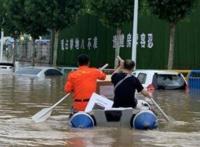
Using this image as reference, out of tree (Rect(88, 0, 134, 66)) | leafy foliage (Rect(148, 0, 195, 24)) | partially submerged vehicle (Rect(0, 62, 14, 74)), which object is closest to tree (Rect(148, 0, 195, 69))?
leafy foliage (Rect(148, 0, 195, 24))

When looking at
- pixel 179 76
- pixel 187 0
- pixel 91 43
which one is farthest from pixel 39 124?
→ pixel 91 43

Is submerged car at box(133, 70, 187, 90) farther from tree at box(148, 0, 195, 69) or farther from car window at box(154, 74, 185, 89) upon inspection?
tree at box(148, 0, 195, 69)

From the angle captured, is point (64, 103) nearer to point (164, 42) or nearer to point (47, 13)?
point (164, 42)

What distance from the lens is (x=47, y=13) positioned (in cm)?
4878

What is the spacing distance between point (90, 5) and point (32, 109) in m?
23.4

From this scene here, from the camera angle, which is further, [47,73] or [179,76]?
[47,73]

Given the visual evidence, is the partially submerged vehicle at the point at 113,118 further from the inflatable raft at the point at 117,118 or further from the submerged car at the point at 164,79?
A: the submerged car at the point at 164,79

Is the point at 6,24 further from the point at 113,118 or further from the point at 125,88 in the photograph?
the point at 125,88

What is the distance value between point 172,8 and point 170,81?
7.21 m

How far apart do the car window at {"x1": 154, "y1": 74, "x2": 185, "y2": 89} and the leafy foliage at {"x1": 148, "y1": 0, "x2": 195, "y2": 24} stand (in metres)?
7.02

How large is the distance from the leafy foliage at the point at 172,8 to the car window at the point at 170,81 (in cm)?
702

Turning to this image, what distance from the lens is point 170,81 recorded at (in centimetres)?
2769

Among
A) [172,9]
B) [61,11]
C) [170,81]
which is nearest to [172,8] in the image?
[172,9]

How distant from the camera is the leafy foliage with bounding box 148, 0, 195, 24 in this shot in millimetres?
33750
